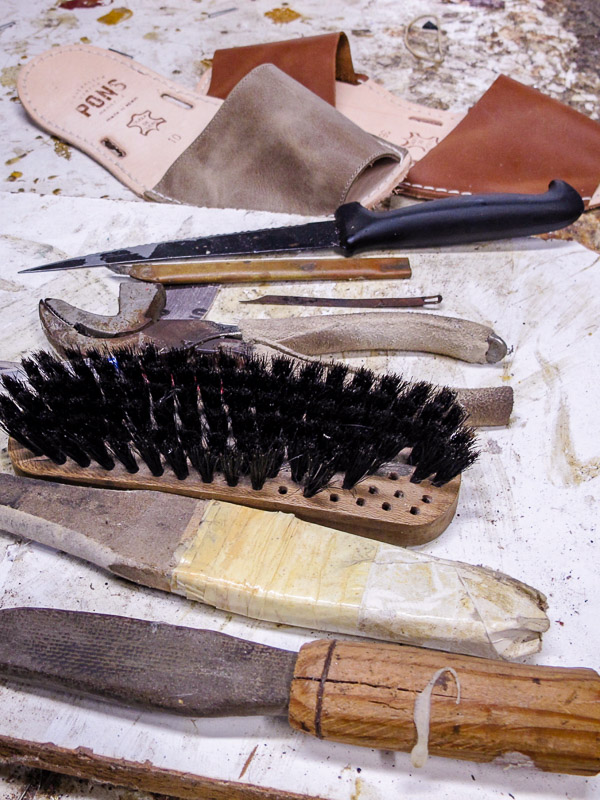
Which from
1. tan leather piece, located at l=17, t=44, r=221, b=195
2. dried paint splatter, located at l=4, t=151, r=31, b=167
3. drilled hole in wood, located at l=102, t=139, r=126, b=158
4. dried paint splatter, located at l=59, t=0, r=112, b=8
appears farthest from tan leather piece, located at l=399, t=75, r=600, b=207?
dried paint splatter, located at l=59, t=0, r=112, b=8

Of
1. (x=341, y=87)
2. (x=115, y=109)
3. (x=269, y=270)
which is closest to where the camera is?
(x=269, y=270)

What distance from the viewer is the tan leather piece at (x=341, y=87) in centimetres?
166

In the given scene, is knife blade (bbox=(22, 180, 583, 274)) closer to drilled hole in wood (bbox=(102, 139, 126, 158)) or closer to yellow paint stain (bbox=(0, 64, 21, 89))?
drilled hole in wood (bbox=(102, 139, 126, 158))

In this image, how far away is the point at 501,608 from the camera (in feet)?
2.42

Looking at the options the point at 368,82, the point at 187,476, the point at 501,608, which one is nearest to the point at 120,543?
the point at 187,476

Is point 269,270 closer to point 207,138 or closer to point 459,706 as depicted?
point 207,138

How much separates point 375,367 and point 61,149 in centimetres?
106

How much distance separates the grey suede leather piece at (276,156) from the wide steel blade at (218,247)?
168 millimetres

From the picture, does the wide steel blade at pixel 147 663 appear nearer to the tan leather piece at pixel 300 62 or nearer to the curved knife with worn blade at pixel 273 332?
the curved knife with worn blade at pixel 273 332

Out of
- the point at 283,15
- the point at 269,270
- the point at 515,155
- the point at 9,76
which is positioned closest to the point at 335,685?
the point at 269,270

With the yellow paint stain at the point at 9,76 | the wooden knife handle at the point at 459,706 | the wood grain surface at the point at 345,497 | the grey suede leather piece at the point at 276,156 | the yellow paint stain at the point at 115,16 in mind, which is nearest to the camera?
the wooden knife handle at the point at 459,706

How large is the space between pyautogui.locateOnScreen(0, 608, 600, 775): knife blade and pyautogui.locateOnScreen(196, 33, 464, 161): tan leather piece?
126 centimetres

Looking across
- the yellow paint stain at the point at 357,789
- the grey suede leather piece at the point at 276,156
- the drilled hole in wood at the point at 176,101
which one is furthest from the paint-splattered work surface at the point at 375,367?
the drilled hole in wood at the point at 176,101

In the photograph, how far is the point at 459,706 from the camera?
0.64m
